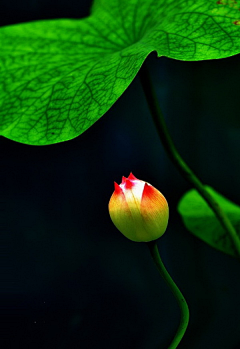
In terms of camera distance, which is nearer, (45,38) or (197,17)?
(197,17)

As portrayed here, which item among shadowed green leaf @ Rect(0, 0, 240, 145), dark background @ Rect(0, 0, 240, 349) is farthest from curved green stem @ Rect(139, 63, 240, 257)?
dark background @ Rect(0, 0, 240, 349)

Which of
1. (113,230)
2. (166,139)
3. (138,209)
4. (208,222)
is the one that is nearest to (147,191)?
(138,209)

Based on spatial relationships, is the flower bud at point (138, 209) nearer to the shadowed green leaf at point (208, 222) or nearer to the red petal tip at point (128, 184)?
the red petal tip at point (128, 184)

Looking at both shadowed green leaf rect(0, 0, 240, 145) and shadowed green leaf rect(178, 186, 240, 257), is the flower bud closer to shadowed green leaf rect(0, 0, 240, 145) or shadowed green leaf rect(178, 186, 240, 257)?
shadowed green leaf rect(0, 0, 240, 145)

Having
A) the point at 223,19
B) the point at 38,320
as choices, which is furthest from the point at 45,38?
the point at 38,320

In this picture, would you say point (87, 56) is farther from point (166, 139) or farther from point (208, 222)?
point (208, 222)

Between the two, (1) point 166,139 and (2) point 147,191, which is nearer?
(2) point 147,191

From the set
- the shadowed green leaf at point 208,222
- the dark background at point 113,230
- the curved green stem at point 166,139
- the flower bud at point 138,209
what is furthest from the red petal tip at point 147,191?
the dark background at point 113,230

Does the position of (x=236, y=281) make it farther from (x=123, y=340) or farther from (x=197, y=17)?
(x=197, y=17)
